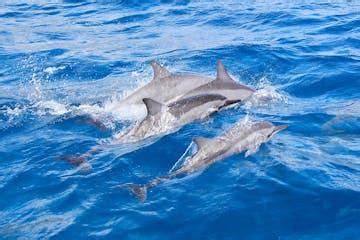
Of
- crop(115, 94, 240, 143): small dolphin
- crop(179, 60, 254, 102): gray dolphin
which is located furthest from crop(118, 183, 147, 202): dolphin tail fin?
crop(179, 60, 254, 102): gray dolphin

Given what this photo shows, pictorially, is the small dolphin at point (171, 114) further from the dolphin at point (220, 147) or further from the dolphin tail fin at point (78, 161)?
the dolphin at point (220, 147)

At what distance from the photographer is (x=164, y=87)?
1152 cm

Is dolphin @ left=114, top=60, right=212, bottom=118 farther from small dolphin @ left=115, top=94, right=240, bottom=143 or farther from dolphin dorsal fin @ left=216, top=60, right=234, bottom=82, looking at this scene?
small dolphin @ left=115, top=94, right=240, bottom=143

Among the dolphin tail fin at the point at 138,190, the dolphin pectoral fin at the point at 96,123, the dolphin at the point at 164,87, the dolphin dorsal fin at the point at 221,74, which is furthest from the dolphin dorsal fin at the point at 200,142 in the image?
the dolphin dorsal fin at the point at 221,74

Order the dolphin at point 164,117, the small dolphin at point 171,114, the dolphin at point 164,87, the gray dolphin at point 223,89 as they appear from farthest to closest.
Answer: the dolphin at point 164,87 → the gray dolphin at point 223,89 → the small dolphin at point 171,114 → the dolphin at point 164,117

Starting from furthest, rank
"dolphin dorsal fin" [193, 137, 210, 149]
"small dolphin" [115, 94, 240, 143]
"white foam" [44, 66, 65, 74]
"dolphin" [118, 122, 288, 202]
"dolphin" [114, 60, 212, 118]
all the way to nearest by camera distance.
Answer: "white foam" [44, 66, 65, 74] → "dolphin" [114, 60, 212, 118] → "small dolphin" [115, 94, 240, 143] → "dolphin dorsal fin" [193, 137, 210, 149] → "dolphin" [118, 122, 288, 202]

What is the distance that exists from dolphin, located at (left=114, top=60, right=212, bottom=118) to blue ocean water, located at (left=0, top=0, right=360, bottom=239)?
55 centimetres

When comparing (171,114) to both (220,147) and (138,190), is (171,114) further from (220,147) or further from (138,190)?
(138,190)

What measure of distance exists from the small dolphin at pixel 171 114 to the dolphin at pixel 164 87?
1.81 ft

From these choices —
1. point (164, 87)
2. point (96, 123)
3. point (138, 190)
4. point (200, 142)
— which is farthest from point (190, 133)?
point (138, 190)

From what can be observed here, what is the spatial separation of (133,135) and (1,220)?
3185 mm

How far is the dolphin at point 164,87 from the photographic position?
448 inches

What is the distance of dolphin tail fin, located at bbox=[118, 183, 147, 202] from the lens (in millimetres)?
7562

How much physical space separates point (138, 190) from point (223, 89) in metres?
4.26
